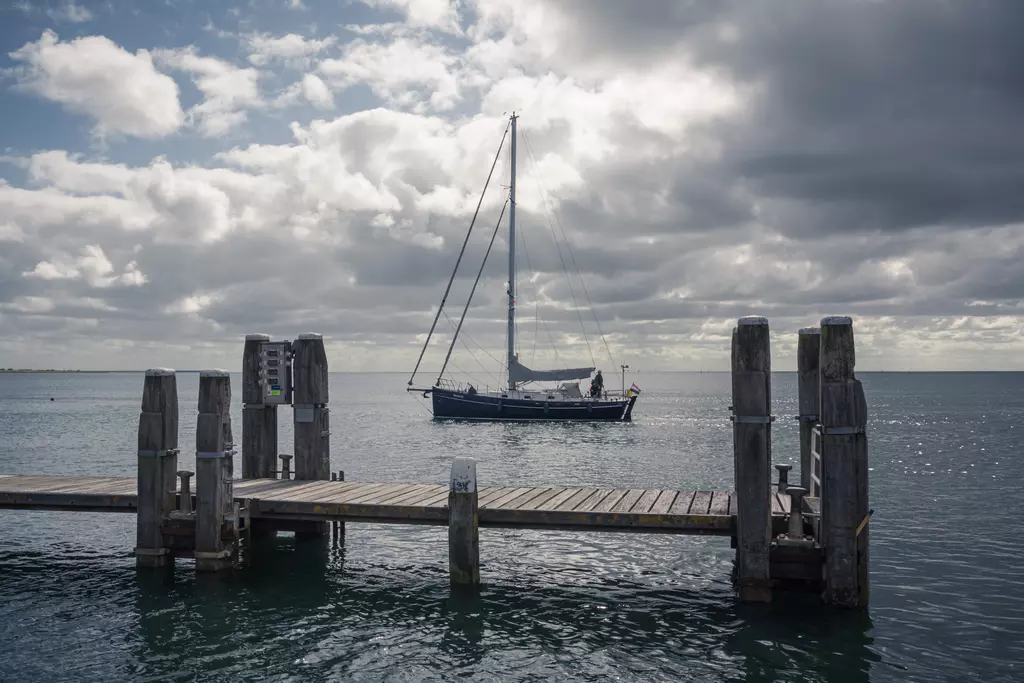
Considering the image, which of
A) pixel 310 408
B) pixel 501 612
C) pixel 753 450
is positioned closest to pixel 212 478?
pixel 310 408

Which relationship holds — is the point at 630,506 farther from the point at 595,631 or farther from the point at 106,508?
the point at 106,508

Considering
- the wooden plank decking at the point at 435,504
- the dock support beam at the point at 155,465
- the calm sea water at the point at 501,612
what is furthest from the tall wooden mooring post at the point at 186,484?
the wooden plank decking at the point at 435,504

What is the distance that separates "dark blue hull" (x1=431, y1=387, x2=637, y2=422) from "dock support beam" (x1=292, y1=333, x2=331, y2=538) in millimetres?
49744

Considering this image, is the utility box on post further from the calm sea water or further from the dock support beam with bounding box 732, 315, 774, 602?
the dock support beam with bounding box 732, 315, 774, 602

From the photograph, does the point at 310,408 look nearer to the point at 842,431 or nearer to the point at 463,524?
the point at 463,524

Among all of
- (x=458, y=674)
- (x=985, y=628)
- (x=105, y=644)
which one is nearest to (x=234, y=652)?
(x=105, y=644)

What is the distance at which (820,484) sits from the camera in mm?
11867

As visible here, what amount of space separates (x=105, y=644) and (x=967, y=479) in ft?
105

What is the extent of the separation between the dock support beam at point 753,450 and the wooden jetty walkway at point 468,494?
0.02 m

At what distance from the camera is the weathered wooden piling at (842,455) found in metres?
11.4

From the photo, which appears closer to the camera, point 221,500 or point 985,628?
point 985,628

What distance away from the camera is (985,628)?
1234cm

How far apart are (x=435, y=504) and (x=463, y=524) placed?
38.5 inches

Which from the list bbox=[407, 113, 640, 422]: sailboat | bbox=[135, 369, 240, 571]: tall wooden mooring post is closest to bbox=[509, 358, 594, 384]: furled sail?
bbox=[407, 113, 640, 422]: sailboat
